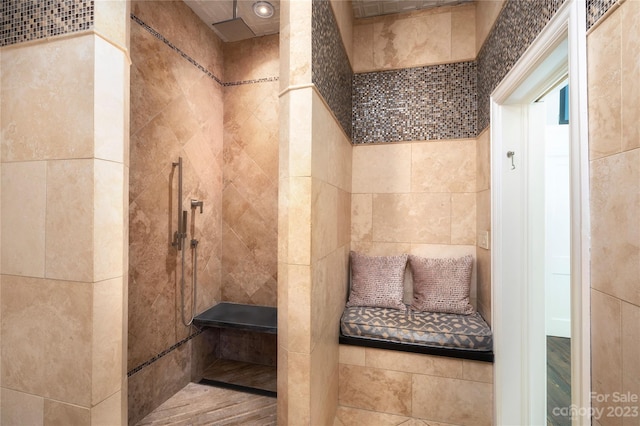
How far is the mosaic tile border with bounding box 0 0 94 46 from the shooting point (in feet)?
3.11

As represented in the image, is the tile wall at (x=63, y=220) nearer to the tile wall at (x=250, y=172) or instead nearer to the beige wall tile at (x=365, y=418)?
the beige wall tile at (x=365, y=418)

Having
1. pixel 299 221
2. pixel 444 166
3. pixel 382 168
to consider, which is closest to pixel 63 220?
pixel 299 221

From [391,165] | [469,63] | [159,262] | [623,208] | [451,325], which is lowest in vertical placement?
[451,325]

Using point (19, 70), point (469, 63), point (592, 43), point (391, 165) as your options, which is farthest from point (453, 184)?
point (19, 70)

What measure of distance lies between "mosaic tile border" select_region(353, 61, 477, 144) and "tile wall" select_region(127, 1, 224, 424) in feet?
4.43

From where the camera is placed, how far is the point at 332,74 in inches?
72.3

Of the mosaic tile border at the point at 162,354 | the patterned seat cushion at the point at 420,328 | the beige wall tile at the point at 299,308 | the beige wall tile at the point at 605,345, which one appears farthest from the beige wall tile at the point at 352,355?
the beige wall tile at the point at 605,345

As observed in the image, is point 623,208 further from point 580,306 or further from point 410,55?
point 410,55

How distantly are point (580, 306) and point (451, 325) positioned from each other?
1.14 m

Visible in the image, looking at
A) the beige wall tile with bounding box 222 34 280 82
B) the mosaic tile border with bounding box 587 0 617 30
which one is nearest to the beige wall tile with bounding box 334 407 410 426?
the mosaic tile border with bounding box 587 0 617 30

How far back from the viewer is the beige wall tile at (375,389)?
6.64 ft

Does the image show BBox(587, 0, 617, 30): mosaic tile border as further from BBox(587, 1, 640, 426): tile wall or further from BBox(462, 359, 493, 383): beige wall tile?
BBox(462, 359, 493, 383): beige wall tile

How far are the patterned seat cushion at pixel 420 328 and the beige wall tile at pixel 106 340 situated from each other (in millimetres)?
1450

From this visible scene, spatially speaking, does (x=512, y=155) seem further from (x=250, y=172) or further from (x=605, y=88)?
(x=250, y=172)
